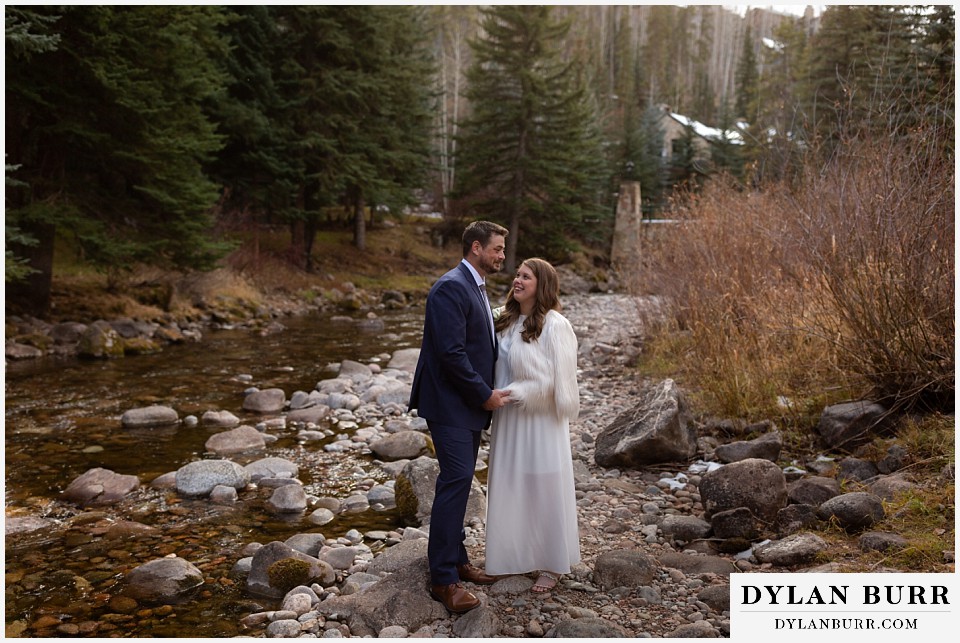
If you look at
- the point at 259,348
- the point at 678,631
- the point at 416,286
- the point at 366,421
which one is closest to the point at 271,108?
the point at 416,286

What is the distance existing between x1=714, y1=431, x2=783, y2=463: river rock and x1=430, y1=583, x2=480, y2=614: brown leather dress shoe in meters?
3.19

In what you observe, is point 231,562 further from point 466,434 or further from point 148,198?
point 148,198

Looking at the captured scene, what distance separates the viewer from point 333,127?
82.7 feet

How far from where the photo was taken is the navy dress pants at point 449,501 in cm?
414

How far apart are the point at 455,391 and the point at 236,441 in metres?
4.83

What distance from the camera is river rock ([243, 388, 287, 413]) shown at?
9.85 meters

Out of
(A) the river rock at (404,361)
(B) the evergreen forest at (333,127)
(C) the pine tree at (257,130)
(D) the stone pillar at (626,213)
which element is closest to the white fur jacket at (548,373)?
(B) the evergreen forest at (333,127)

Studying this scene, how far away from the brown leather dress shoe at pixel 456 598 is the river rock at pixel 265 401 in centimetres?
621

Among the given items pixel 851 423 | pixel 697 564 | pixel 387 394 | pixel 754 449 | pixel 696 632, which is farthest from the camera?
pixel 387 394

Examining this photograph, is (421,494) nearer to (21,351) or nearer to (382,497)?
(382,497)

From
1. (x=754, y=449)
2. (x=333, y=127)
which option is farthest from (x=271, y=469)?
(x=333, y=127)

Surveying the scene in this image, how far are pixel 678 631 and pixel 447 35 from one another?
45.2 meters

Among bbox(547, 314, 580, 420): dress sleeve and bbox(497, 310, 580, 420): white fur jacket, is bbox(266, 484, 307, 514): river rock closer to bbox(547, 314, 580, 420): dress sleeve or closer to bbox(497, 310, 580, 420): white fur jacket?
bbox(497, 310, 580, 420): white fur jacket

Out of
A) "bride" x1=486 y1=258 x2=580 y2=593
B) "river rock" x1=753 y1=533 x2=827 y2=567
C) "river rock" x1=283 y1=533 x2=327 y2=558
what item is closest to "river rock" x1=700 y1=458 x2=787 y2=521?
"river rock" x1=753 y1=533 x2=827 y2=567
